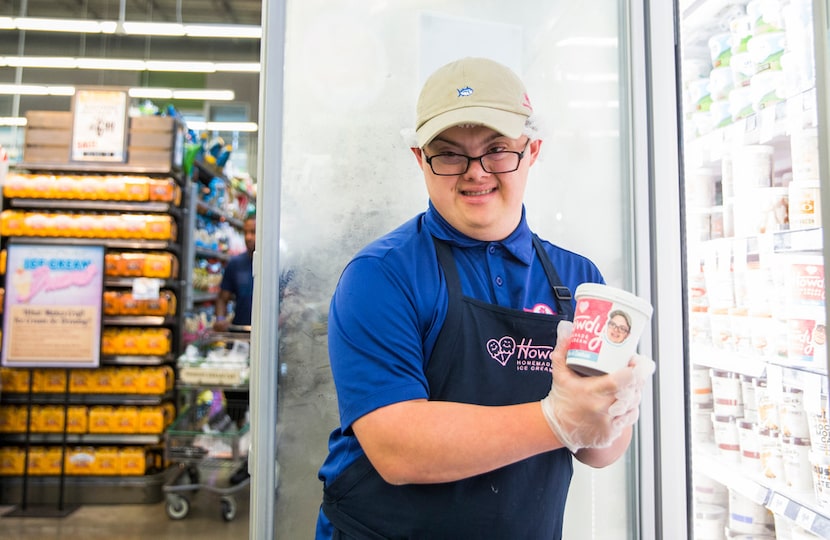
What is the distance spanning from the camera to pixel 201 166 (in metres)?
6.21

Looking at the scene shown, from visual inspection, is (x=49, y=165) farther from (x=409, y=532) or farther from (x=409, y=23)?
(x=409, y=532)

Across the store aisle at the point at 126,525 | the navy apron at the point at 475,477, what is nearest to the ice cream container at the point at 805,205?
the navy apron at the point at 475,477

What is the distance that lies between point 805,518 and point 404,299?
145 centimetres

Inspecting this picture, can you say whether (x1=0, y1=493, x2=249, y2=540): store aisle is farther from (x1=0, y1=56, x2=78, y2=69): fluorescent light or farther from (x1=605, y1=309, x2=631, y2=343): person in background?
(x1=0, y1=56, x2=78, y2=69): fluorescent light

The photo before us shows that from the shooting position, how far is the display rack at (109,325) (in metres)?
4.98

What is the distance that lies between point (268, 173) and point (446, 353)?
749 mm

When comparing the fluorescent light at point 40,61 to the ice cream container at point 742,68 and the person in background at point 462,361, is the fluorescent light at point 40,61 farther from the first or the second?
the person in background at point 462,361

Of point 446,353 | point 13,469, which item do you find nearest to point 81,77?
point 13,469

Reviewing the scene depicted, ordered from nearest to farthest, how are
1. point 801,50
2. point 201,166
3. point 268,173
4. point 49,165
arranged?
point 268,173 < point 801,50 < point 49,165 < point 201,166

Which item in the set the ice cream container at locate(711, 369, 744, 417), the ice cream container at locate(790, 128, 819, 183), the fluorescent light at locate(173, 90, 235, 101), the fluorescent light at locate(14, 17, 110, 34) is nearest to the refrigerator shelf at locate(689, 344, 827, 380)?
the ice cream container at locate(711, 369, 744, 417)

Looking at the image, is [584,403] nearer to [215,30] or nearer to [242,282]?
[242,282]

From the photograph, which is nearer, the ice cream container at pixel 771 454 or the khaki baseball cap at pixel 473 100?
the khaki baseball cap at pixel 473 100

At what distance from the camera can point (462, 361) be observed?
134 centimetres

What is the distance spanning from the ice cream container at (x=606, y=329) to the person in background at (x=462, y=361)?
4 cm
